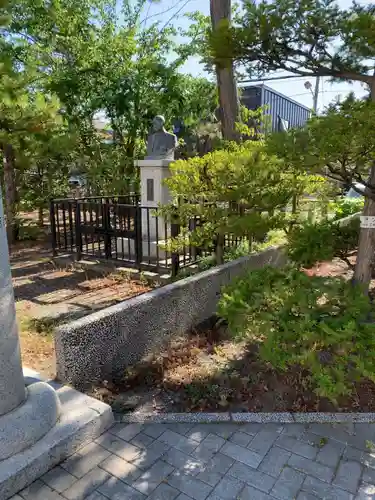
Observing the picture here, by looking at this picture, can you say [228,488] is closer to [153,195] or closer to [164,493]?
[164,493]

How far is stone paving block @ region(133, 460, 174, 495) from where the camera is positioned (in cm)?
193

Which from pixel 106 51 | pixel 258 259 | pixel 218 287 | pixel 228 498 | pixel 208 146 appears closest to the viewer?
pixel 228 498

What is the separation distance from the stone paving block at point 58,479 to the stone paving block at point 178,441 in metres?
0.55

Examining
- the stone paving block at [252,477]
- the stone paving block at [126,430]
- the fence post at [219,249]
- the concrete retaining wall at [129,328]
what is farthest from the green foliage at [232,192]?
the stone paving block at [252,477]

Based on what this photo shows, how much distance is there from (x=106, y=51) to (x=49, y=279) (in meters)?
5.56

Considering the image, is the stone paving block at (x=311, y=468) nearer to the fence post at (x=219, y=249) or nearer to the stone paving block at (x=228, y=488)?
the stone paving block at (x=228, y=488)

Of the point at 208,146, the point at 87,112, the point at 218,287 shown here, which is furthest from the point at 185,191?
the point at 208,146

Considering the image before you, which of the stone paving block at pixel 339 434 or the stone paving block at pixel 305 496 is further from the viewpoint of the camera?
the stone paving block at pixel 339 434

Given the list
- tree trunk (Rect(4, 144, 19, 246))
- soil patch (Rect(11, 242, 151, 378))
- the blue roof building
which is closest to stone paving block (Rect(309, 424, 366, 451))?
soil patch (Rect(11, 242, 151, 378))

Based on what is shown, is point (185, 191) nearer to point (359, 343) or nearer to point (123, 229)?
point (123, 229)

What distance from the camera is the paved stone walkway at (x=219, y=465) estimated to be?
1.90 meters

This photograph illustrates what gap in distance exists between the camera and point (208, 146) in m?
10.9

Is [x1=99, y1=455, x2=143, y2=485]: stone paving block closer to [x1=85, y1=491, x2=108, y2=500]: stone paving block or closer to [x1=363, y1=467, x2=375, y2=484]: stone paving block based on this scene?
[x1=85, y1=491, x2=108, y2=500]: stone paving block

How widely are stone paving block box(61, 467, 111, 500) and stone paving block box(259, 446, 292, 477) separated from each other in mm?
844
